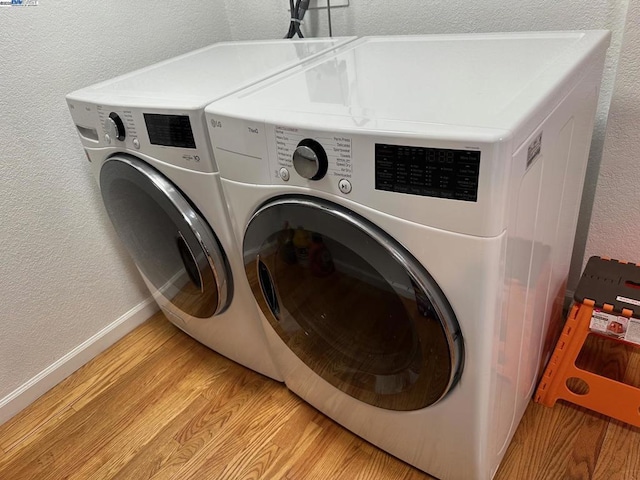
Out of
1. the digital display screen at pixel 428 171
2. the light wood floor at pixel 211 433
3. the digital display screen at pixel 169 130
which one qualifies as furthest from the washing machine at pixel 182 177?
the digital display screen at pixel 428 171

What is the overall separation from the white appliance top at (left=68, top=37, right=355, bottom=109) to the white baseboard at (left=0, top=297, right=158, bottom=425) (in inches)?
31.0

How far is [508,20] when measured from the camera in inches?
46.5

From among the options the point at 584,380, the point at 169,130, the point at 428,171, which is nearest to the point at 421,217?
the point at 428,171

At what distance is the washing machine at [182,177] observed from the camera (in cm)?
102

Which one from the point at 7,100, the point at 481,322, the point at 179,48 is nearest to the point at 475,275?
the point at 481,322

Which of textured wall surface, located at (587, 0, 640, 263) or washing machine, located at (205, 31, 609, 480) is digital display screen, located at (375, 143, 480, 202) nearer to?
washing machine, located at (205, 31, 609, 480)

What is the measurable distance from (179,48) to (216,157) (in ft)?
2.88

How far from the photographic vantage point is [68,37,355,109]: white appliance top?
1.04 m

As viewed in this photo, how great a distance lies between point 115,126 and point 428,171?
787 mm

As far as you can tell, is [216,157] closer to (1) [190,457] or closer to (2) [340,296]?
(2) [340,296]

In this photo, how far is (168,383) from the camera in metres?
1.46

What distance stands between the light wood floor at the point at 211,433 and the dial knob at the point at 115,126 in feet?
2.47

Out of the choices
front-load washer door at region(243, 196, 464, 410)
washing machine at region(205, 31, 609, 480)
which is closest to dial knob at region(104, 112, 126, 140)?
washing machine at region(205, 31, 609, 480)

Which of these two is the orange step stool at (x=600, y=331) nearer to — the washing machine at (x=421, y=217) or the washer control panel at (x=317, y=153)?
the washing machine at (x=421, y=217)
